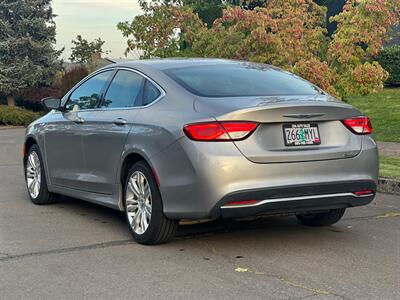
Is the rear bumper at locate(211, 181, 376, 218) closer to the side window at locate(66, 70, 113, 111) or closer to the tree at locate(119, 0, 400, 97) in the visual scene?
the side window at locate(66, 70, 113, 111)

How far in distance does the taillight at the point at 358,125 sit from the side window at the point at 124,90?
194cm

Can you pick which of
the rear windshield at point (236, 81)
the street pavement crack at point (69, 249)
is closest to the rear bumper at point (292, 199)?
the rear windshield at point (236, 81)

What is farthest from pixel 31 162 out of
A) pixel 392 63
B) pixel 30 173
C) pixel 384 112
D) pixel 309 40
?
pixel 392 63

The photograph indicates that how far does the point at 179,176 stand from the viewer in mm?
5285

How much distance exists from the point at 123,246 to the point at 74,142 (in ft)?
5.51

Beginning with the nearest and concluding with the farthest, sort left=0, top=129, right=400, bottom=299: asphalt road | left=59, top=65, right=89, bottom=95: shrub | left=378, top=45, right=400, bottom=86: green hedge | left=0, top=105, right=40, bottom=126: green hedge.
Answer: left=0, top=129, right=400, bottom=299: asphalt road < left=378, top=45, right=400, bottom=86: green hedge < left=0, top=105, right=40, bottom=126: green hedge < left=59, top=65, right=89, bottom=95: shrub

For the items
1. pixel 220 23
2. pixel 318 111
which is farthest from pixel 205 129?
pixel 220 23

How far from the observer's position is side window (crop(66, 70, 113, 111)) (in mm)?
6969

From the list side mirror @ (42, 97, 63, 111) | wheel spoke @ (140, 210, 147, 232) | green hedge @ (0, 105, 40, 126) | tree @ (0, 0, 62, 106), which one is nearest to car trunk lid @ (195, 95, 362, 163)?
wheel spoke @ (140, 210, 147, 232)

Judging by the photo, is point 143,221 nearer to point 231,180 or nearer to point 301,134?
point 231,180

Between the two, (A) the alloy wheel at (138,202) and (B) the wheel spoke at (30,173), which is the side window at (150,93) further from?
(B) the wheel spoke at (30,173)

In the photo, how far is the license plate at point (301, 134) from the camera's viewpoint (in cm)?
531

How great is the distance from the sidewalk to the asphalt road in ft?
15.9

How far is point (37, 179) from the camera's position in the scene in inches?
317
